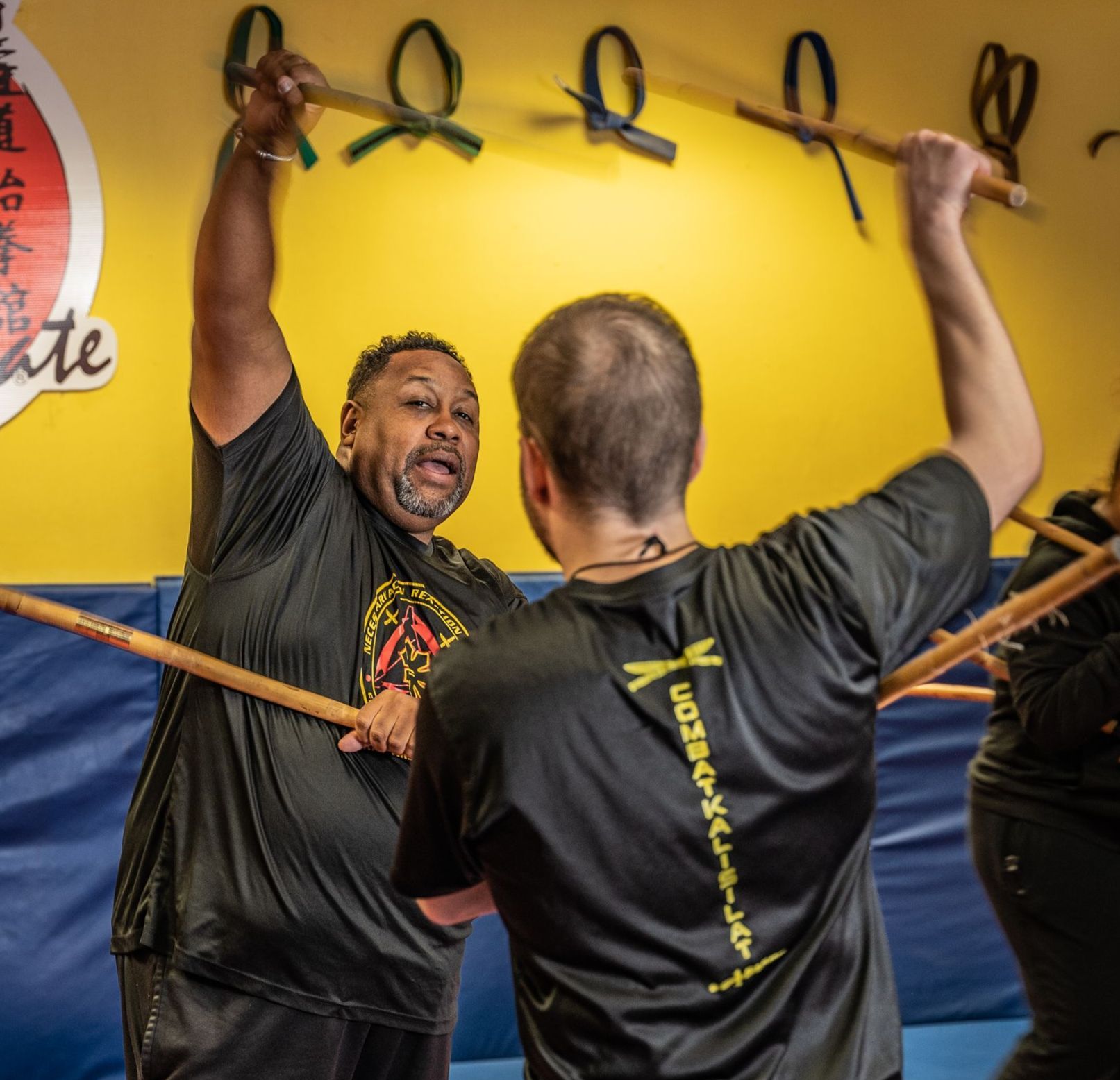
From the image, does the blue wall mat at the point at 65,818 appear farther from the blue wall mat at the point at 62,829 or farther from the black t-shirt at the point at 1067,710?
the black t-shirt at the point at 1067,710

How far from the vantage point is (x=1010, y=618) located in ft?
4.60

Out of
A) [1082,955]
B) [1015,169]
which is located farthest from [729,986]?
[1015,169]

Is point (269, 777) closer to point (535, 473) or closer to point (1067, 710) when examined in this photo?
point (535, 473)

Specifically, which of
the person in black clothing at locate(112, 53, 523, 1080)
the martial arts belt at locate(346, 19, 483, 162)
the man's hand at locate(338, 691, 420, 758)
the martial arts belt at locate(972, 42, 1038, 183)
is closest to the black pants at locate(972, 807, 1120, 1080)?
the person in black clothing at locate(112, 53, 523, 1080)

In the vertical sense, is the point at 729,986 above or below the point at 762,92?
below

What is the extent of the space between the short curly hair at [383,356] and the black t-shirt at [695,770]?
1.29m

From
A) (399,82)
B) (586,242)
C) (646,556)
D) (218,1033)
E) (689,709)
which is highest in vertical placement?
(399,82)

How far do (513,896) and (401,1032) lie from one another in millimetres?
934

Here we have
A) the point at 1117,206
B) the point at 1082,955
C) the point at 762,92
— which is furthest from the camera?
the point at 1117,206

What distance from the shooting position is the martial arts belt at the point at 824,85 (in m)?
3.74

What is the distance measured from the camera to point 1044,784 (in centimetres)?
225

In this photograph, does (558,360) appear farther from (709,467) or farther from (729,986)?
(709,467)

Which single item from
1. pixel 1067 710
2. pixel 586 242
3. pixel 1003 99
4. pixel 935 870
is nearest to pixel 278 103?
pixel 1067 710

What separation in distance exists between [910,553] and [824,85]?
9.75 feet
